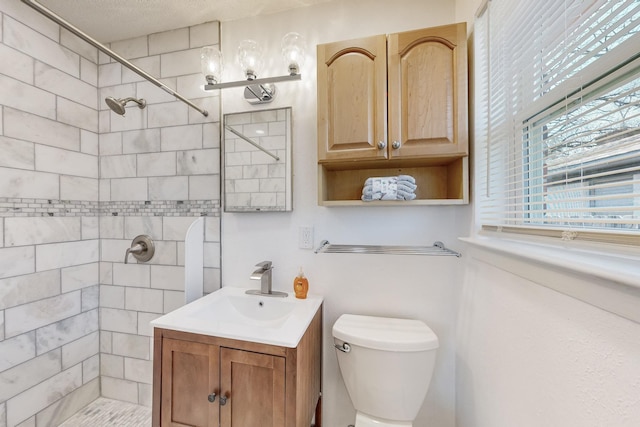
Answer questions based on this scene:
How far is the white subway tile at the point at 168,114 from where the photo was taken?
1616mm

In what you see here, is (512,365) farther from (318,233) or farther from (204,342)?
(204,342)

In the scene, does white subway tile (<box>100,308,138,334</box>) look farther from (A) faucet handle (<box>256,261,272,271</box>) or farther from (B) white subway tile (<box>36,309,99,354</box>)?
(A) faucet handle (<box>256,261,272,271</box>)

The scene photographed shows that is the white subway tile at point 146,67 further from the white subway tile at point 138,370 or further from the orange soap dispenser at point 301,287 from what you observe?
the white subway tile at point 138,370

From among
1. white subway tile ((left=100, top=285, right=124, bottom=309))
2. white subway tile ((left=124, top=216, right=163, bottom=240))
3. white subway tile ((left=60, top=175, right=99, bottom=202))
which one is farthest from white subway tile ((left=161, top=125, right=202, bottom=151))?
white subway tile ((left=100, top=285, right=124, bottom=309))

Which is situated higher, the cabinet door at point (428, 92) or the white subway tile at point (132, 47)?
the white subway tile at point (132, 47)

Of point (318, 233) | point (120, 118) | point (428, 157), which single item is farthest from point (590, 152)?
point (120, 118)

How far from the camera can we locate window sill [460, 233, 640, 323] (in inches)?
17.8

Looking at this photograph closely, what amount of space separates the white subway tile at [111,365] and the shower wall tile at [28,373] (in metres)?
0.24

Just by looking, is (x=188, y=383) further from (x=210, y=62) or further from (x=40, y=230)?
(x=210, y=62)

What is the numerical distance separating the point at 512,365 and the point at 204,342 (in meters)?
1.13

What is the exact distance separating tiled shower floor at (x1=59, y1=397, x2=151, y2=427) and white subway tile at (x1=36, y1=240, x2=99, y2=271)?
957 mm

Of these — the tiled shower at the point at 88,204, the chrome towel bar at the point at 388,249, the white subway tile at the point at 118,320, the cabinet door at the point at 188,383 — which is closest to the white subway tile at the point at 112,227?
the tiled shower at the point at 88,204

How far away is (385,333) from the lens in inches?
46.1

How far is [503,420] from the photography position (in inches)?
35.1
